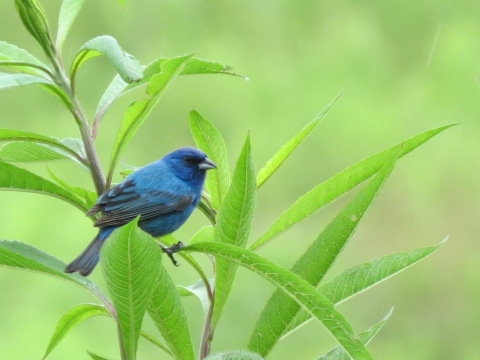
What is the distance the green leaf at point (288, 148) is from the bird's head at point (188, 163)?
33.2 inches

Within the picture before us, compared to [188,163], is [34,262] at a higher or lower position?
lower

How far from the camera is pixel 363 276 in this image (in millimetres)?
765

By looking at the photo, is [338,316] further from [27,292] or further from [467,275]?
[467,275]

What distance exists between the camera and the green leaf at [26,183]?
768mm

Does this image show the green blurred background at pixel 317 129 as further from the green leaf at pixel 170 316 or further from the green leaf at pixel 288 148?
the green leaf at pixel 170 316

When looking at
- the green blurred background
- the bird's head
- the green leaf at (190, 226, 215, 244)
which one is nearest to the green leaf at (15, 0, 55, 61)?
the green leaf at (190, 226, 215, 244)

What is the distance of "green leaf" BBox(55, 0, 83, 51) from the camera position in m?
0.85

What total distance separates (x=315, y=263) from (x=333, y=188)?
0.10 metres

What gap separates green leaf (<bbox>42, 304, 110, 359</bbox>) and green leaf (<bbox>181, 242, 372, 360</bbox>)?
0.24 metres

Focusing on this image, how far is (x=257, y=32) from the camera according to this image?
233 inches

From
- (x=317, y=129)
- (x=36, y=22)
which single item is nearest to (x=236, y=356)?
(x=36, y=22)

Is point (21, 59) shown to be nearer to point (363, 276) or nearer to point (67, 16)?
point (67, 16)

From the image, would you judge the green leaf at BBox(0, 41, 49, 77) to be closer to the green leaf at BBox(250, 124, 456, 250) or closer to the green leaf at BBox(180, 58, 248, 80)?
the green leaf at BBox(180, 58, 248, 80)

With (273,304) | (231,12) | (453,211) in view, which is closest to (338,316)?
(273,304)
